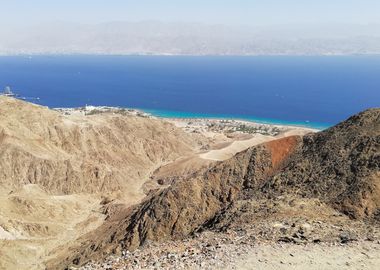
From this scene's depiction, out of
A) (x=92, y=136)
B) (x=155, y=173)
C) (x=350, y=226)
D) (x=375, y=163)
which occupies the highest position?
(x=375, y=163)

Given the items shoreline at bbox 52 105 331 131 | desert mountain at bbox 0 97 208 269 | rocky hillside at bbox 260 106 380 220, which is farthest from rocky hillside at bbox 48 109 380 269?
shoreline at bbox 52 105 331 131

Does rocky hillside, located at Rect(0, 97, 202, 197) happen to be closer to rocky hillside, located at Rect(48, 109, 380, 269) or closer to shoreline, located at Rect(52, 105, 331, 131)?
rocky hillside, located at Rect(48, 109, 380, 269)

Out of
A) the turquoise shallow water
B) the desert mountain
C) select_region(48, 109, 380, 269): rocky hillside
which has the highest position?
select_region(48, 109, 380, 269): rocky hillside

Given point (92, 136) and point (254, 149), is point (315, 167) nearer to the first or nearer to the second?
point (254, 149)

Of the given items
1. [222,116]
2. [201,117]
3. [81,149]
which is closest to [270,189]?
[81,149]

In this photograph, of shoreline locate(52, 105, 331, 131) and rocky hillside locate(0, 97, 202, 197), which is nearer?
rocky hillside locate(0, 97, 202, 197)

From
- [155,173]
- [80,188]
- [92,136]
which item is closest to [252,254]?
[80,188]
